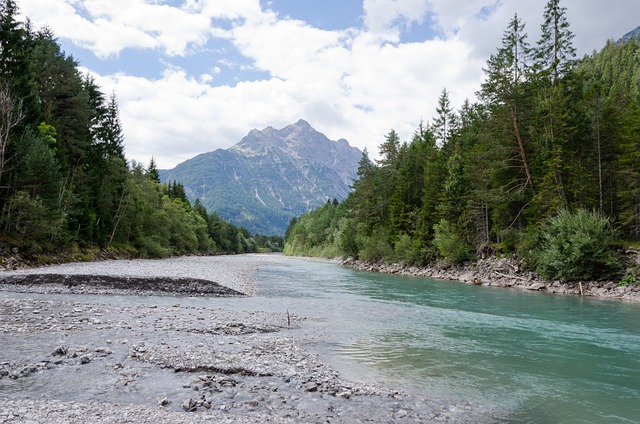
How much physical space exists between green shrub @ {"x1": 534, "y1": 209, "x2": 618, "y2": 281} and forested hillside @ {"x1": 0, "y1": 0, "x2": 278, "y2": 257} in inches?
1705

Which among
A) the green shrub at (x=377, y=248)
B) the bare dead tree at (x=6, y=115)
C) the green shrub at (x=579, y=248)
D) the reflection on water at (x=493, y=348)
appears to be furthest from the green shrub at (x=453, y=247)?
the bare dead tree at (x=6, y=115)

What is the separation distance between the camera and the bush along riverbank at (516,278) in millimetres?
29153

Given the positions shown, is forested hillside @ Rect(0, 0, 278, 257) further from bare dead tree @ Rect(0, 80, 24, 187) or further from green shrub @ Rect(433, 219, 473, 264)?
green shrub @ Rect(433, 219, 473, 264)

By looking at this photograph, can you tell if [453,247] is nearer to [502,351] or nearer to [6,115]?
[502,351]

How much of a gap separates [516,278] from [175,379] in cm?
3625

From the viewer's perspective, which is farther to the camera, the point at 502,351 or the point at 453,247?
the point at 453,247

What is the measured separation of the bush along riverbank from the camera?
29.2 metres

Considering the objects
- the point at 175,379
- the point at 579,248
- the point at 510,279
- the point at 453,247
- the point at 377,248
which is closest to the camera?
the point at 175,379

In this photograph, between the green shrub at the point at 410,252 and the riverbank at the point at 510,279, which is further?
the green shrub at the point at 410,252

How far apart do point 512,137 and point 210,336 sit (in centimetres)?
3796

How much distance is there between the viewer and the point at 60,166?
3981 cm

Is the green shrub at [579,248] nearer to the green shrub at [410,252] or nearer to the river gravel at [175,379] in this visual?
the green shrub at [410,252]

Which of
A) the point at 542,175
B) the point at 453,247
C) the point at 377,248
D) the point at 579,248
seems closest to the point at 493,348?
the point at 579,248

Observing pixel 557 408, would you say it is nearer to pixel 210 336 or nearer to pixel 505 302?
pixel 210 336
